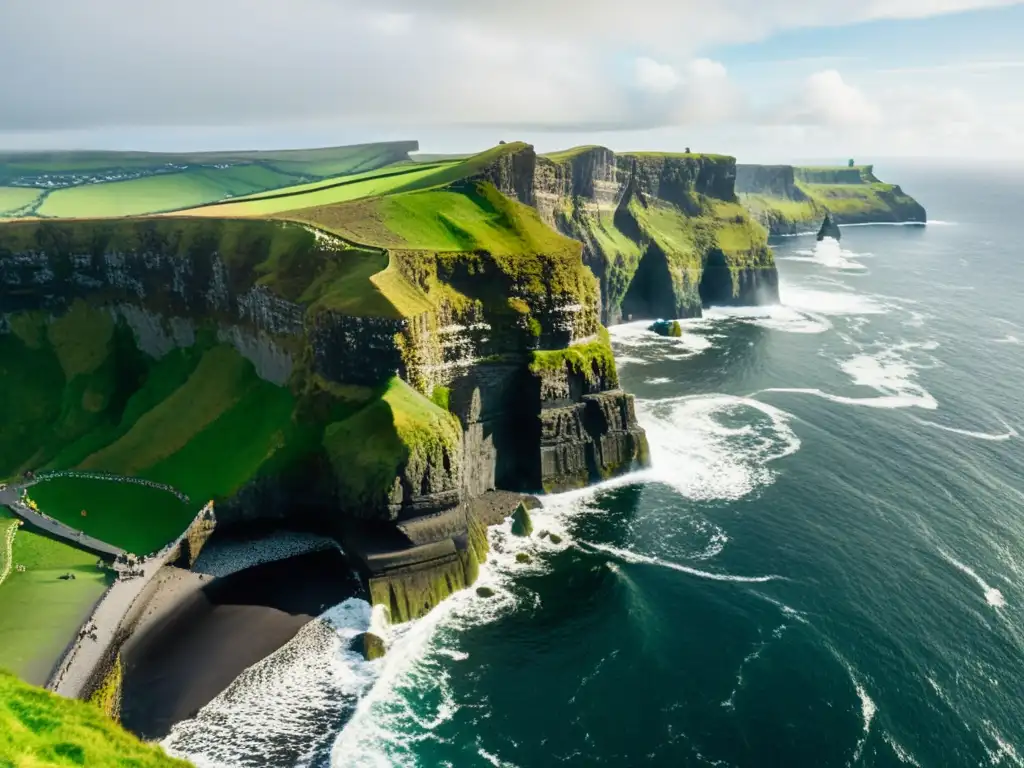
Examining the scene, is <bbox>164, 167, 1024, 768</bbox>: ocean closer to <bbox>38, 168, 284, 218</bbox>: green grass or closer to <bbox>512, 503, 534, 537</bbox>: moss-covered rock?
<bbox>512, 503, 534, 537</bbox>: moss-covered rock

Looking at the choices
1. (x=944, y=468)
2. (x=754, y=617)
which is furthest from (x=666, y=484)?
(x=944, y=468)

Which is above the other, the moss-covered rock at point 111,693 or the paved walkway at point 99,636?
the paved walkway at point 99,636

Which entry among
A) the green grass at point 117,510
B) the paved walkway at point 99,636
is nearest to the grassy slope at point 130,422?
the green grass at point 117,510

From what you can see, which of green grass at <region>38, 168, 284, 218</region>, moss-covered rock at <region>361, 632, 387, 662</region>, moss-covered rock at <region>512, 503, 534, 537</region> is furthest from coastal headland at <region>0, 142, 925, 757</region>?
green grass at <region>38, 168, 284, 218</region>

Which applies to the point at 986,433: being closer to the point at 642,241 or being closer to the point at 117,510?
the point at 642,241

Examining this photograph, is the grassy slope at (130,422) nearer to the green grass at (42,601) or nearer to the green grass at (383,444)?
the green grass at (42,601)

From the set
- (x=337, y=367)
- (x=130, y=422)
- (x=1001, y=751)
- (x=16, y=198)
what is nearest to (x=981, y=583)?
(x=1001, y=751)
